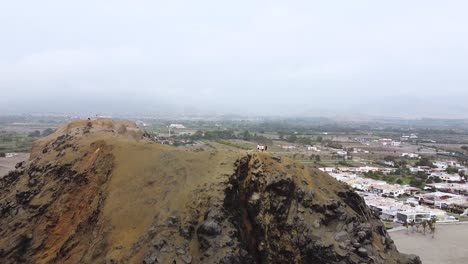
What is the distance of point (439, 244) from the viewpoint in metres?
41.1

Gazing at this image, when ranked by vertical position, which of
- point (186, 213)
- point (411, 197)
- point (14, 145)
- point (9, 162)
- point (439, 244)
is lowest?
point (411, 197)

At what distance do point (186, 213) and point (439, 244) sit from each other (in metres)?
31.3

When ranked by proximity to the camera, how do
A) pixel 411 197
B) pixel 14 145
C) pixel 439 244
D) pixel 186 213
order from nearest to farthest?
pixel 186 213 < pixel 439 244 < pixel 411 197 < pixel 14 145

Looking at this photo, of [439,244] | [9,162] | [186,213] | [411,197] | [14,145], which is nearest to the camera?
[186,213]

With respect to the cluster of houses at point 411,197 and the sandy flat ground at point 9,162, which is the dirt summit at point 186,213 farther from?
the sandy flat ground at point 9,162

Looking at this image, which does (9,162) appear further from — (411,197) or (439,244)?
(439,244)

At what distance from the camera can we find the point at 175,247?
18.8m

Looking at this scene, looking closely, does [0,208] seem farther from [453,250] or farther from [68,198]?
[453,250]

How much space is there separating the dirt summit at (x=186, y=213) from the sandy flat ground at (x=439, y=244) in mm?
15864

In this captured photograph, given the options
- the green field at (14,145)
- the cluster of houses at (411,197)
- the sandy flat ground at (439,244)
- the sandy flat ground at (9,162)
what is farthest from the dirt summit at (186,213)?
the green field at (14,145)

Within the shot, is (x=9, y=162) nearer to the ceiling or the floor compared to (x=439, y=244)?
nearer to the ceiling

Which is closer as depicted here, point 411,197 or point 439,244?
point 439,244

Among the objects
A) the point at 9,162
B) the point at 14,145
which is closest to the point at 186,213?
the point at 9,162

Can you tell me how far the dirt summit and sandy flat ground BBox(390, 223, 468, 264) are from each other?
625 inches
